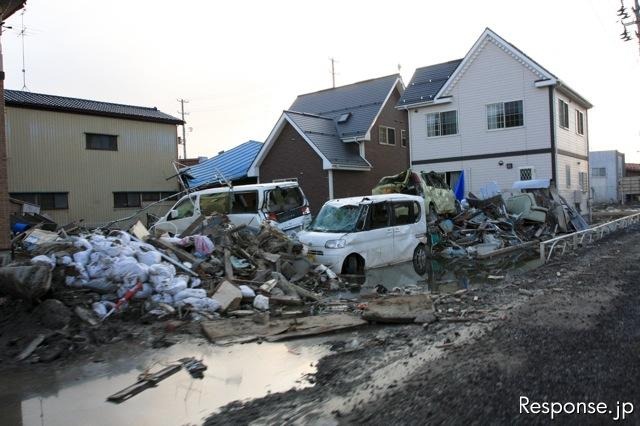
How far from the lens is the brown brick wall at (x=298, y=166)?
25672 millimetres

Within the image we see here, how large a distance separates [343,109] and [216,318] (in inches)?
964

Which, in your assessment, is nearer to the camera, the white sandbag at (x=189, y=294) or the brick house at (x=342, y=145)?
the white sandbag at (x=189, y=294)

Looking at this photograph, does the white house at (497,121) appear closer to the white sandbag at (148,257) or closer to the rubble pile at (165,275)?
the rubble pile at (165,275)

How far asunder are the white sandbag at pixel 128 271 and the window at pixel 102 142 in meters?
17.8

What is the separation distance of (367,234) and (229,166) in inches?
764

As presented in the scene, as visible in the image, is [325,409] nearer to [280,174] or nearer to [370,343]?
[370,343]

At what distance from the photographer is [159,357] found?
19.4 ft

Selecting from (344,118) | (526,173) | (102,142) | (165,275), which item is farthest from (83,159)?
(526,173)

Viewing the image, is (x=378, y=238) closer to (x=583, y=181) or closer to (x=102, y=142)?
(x=102, y=142)

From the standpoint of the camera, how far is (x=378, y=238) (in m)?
11.9

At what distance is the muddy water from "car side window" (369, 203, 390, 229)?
592cm

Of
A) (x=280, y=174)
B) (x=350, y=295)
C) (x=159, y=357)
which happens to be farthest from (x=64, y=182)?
(x=159, y=357)

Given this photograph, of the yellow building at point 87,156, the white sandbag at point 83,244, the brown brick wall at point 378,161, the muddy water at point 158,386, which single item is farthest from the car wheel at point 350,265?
the yellow building at point 87,156

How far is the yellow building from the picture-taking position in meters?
21.8
